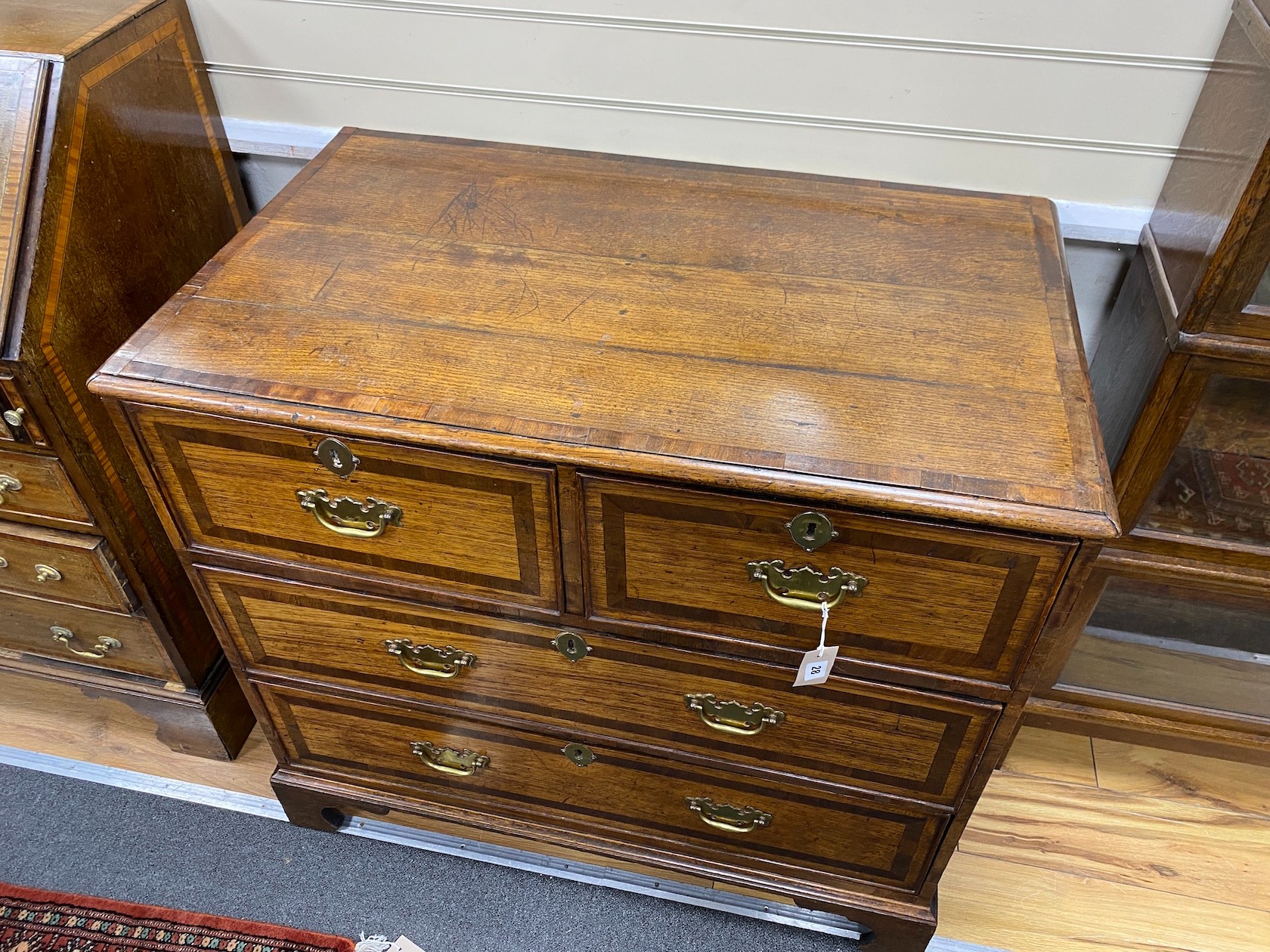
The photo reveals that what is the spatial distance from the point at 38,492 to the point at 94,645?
1.07 feet

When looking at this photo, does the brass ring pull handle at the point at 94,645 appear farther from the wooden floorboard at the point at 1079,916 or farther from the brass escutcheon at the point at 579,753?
the wooden floorboard at the point at 1079,916

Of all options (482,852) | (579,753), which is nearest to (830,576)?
(579,753)

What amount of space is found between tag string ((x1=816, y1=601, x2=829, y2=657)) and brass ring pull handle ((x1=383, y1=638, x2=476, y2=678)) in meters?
A: 0.42

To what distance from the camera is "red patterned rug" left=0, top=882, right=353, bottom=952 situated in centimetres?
130

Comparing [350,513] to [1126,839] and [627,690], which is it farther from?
[1126,839]

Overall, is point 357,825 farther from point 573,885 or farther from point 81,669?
point 81,669

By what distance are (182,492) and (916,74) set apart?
1.02m

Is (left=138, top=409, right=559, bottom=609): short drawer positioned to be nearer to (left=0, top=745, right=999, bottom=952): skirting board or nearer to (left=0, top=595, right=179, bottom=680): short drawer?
(left=0, top=595, right=179, bottom=680): short drawer

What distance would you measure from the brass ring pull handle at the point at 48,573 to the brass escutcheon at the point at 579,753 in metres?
0.75

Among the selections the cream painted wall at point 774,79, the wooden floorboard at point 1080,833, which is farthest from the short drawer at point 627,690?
the cream painted wall at point 774,79

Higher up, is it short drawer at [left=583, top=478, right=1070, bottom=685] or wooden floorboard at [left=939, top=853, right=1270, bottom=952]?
short drawer at [left=583, top=478, right=1070, bottom=685]

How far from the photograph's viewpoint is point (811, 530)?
0.84 meters

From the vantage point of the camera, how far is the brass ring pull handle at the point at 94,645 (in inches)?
54.3

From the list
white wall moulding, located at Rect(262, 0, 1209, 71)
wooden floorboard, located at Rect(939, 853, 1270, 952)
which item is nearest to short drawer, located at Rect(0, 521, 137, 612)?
white wall moulding, located at Rect(262, 0, 1209, 71)
